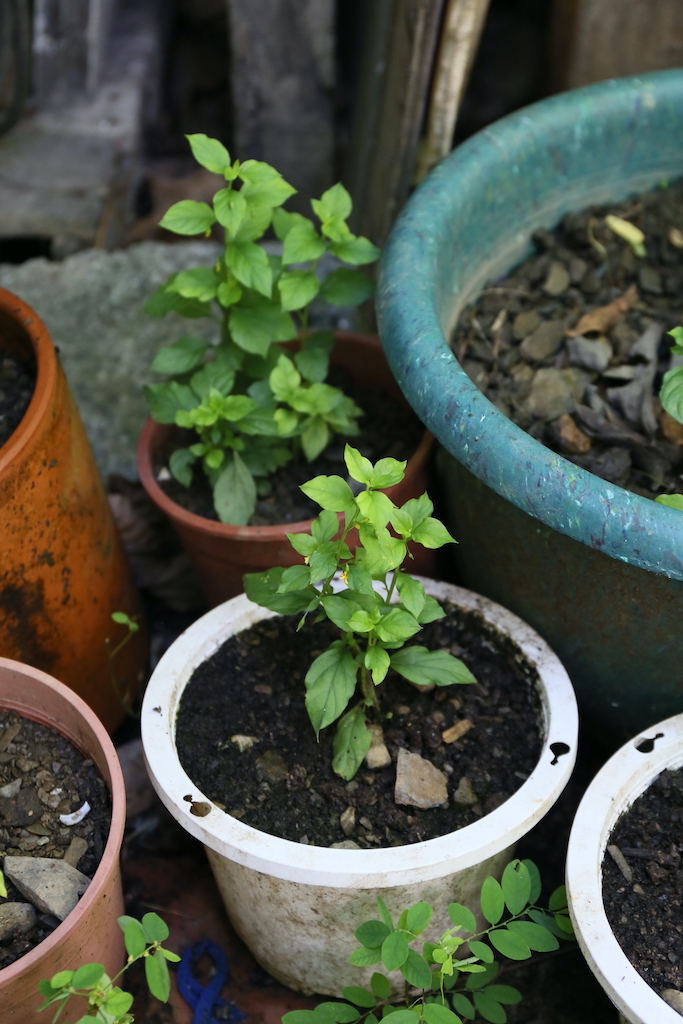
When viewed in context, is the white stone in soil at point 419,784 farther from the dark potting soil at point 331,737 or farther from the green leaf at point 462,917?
the green leaf at point 462,917

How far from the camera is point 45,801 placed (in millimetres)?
1446

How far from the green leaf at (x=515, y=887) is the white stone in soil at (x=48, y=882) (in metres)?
0.59

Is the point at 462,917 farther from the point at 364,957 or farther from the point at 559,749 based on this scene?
the point at 559,749

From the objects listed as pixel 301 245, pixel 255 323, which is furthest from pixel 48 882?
pixel 301 245

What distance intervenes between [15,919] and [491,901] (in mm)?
649

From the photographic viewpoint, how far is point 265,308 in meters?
1.69

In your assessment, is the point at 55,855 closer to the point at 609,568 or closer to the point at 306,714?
the point at 306,714

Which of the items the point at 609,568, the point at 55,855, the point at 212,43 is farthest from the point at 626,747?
the point at 212,43

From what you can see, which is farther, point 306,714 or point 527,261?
point 527,261

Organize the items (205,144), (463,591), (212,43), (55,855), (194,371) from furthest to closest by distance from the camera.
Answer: (212,43) → (194,371) → (463,591) → (205,144) → (55,855)

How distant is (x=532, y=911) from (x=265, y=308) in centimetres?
106

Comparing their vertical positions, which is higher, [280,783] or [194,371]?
[194,371]

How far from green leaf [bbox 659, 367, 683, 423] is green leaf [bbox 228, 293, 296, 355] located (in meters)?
0.66

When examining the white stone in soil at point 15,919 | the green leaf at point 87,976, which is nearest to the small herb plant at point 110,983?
the green leaf at point 87,976
